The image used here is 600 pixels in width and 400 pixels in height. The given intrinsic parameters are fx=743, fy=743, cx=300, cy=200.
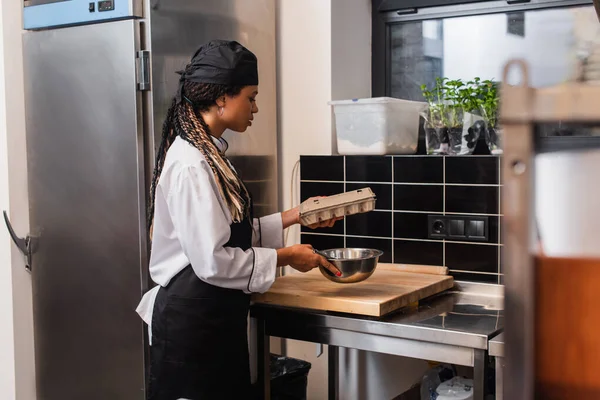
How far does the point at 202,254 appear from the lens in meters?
1.94

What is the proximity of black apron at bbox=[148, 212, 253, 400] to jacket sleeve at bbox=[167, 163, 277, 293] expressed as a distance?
0.08 metres

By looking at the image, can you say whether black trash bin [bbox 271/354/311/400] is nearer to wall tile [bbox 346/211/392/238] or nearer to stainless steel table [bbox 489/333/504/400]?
wall tile [bbox 346/211/392/238]

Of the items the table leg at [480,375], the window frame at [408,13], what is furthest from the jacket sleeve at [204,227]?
the window frame at [408,13]

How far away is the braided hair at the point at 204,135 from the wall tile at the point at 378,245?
69 centimetres

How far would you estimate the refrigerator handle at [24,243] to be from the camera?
8.93ft

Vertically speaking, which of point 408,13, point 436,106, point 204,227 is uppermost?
point 408,13

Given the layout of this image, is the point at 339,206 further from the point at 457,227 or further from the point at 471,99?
the point at 471,99

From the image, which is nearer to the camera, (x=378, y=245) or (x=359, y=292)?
(x=359, y=292)

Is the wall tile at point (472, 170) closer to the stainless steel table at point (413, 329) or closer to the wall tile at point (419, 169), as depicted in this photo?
the wall tile at point (419, 169)

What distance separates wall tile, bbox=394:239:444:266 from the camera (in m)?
2.54

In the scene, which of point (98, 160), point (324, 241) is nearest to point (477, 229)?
point (324, 241)

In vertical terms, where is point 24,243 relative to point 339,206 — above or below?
below

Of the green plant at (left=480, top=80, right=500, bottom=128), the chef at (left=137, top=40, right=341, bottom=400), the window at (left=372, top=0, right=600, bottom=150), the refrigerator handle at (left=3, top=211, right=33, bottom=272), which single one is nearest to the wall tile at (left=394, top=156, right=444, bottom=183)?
the green plant at (left=480, top=80, right=500, bottom=128)

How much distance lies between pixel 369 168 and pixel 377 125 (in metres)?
0.16
